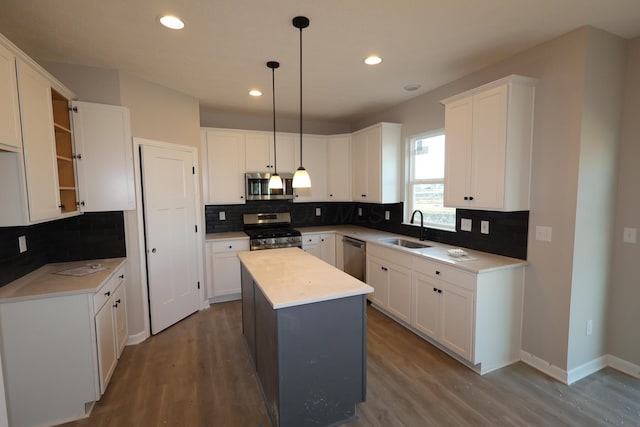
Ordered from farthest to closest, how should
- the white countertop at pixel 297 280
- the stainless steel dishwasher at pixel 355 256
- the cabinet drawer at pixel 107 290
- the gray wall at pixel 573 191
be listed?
the stainless steel dishwasher at pixel 355 256 < the gray wall at pixel 573 191 < the cabinet drawer at pixel 107 290 < the white countertop at pixel 297 280

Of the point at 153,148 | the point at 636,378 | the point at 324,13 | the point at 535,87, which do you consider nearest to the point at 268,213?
the point at 153,148

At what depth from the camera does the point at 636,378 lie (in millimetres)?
2365

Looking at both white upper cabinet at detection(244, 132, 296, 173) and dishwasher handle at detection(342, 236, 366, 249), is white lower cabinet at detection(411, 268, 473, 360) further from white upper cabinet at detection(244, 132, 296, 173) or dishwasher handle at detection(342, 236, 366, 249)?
white upper cabinet at detection(244, 132, 296, 173)

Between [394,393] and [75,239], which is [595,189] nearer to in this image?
[394,393]

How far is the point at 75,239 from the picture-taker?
9.31ft

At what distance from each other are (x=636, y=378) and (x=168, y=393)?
11.9 ft

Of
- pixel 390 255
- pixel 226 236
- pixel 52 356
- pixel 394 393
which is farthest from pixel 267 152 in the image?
pixel 394 393

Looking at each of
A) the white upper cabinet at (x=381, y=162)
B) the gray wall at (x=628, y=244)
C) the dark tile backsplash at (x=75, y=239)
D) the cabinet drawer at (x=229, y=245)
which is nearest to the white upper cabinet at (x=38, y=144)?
the dark tile backsplash at (x=75, y=239)

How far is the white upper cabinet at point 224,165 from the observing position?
13.6ft

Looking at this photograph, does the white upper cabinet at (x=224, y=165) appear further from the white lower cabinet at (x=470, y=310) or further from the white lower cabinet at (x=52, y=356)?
the white lower cabinet at (x=470, y=310)

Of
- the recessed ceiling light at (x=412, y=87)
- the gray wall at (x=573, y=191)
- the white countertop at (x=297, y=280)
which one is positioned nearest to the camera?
the white countertop at (x=297, y=280)

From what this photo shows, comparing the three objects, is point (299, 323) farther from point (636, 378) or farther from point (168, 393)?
point (636, 378)

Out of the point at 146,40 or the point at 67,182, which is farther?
the point at 67,182

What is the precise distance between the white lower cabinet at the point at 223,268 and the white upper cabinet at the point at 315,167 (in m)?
1.22
